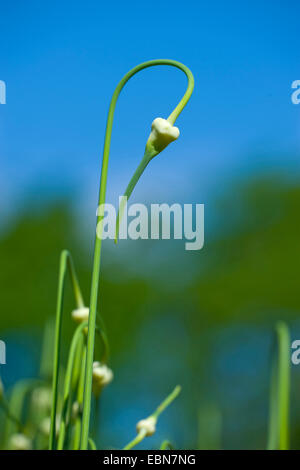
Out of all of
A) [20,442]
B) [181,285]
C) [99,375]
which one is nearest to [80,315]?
[99,375]

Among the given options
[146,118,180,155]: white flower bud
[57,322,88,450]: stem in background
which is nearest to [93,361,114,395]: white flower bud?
[57,322,88,450]: stem in background

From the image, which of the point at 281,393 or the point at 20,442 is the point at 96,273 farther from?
the point at 20,442

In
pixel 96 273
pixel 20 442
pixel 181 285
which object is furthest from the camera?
pixel 181 285

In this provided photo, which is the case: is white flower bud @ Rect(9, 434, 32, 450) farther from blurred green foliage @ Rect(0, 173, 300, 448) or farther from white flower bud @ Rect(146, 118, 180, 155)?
blurred green foliage @ Rect(0, 173, 300, 448)

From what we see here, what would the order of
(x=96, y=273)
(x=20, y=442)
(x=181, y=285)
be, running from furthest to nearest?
(x=181, y=285)
(x=20, y=442)
(x=96, y=273)
